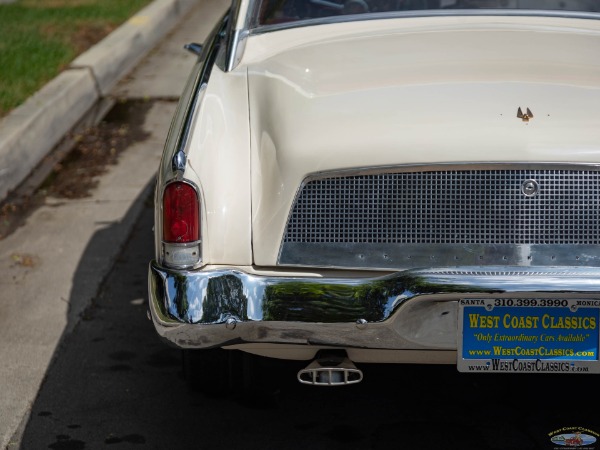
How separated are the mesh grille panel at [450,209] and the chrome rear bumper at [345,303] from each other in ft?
0.50

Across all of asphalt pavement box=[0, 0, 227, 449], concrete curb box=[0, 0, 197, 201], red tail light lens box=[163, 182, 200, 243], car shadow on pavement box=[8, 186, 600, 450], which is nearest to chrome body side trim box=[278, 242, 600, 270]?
red tail light lens box=[163, 182, 200, 243]

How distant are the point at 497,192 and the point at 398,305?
1.59 ft

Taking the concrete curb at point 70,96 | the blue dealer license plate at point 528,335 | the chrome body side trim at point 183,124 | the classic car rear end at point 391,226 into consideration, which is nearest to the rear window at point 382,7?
the chrome body side trim at point 183,124

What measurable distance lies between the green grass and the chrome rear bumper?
4.61m

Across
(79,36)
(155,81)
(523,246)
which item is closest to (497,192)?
(523,246)

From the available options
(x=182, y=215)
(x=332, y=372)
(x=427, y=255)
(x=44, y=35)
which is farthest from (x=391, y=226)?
(x=44, y=35)

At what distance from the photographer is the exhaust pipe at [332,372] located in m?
3.54

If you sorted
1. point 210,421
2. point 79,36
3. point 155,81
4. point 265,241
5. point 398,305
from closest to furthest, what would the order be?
point 398,305, point 265,241, point 210,421, point 155,81, point 79,36

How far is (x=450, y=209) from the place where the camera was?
11.5 feet

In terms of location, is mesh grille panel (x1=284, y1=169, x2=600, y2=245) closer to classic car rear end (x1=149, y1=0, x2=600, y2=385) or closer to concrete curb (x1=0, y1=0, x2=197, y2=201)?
classic car rear end (x1=149, y1=0, x2=600, y2=385)

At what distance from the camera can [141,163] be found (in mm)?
7504

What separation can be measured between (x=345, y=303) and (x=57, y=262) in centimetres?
283

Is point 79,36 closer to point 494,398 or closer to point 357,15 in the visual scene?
point 357,15

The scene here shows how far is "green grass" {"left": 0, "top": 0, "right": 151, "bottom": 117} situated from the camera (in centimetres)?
849
